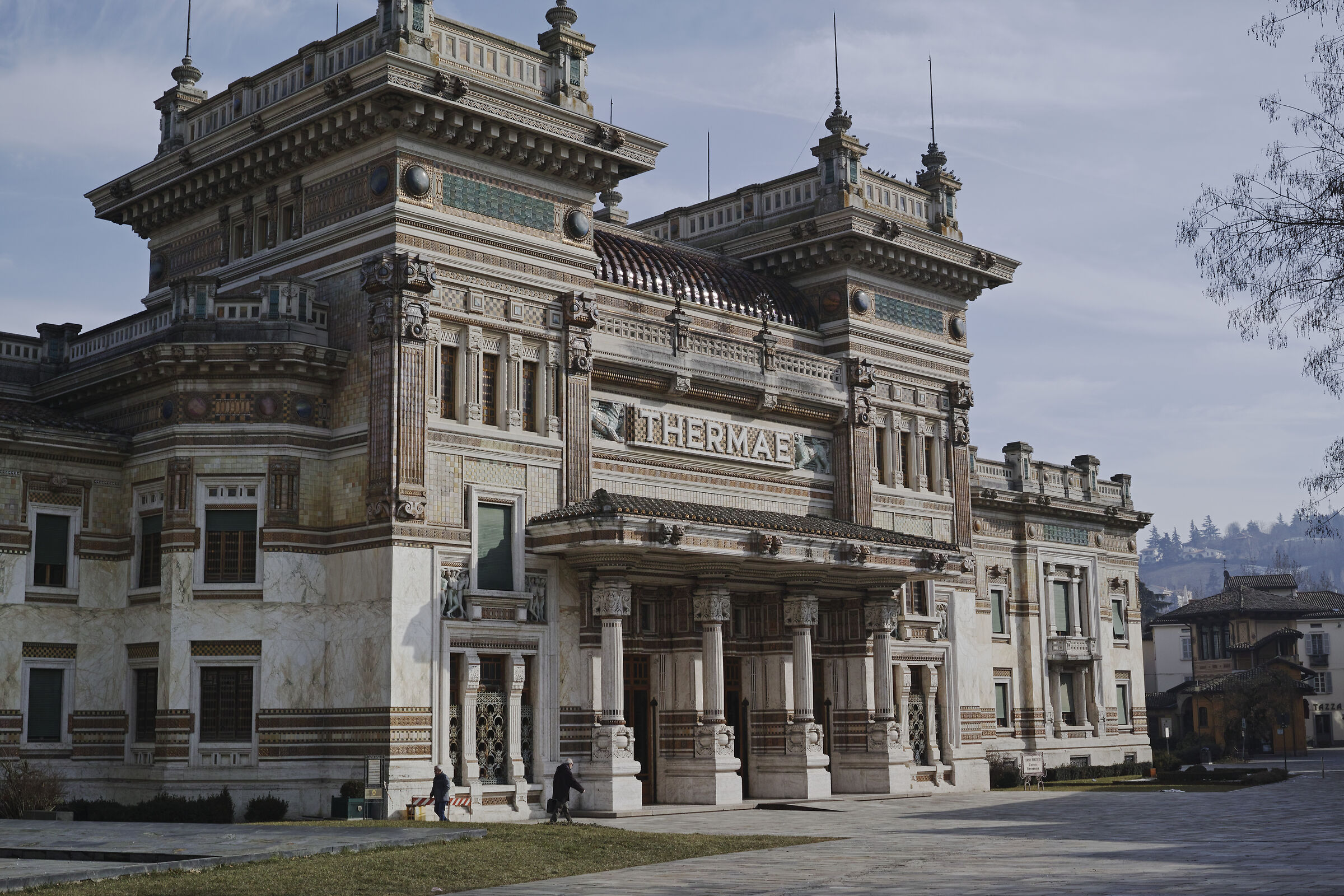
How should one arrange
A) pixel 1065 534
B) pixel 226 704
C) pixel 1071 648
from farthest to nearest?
pixel 1065 534, pixel 1071 648, pixel 226 704

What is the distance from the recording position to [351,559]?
35.6 m

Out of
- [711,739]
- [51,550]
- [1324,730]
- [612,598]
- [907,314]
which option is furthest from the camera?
[1324,730]

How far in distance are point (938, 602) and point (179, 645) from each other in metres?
25.2

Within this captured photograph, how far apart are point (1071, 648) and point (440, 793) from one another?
35.9 meters

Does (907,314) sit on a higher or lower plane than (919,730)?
higher

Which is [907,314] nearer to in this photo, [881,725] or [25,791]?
[881,725]

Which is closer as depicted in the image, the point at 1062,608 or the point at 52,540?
the point at 52,540

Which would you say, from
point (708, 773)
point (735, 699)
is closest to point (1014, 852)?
→ point (708, 773)

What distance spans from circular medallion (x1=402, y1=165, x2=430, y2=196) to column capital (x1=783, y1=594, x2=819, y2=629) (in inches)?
597

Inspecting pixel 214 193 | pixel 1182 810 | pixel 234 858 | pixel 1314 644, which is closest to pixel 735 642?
pixel 1182 810

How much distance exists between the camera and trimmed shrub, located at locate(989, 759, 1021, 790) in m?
53.6

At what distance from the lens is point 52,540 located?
36.3 meters

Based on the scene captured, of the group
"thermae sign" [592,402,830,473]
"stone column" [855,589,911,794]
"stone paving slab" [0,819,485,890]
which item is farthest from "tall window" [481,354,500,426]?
"stone column" [855,589,911,794]

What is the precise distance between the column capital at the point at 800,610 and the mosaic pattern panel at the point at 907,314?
38.1 feet
